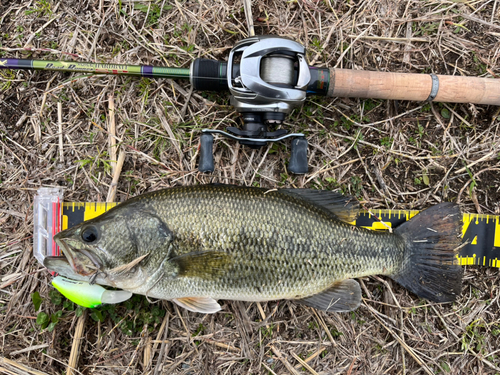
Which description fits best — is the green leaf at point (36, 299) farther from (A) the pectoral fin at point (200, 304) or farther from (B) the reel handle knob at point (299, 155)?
(B) the reel handle knob at point (299, 155)

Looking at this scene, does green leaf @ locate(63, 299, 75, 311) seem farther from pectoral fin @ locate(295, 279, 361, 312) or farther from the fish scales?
pectoral fin @ locate(295, 279, 361, 312)

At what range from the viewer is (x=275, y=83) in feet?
8.55

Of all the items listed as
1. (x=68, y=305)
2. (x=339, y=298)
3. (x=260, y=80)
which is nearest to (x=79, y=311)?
(x=68, y=305)

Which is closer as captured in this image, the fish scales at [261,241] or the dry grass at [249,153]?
the fish scales at [261,241]

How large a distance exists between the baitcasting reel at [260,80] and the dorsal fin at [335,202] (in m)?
0.57

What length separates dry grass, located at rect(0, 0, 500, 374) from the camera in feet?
10.1

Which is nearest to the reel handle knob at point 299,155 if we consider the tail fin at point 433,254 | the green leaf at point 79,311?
the tail fin at point 433,254

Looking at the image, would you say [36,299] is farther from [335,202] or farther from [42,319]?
[335,202]

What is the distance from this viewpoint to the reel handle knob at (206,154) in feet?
9.41

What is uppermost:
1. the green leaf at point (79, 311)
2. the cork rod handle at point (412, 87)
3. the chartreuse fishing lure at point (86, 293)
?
the cork rod handle at point (412, 87)

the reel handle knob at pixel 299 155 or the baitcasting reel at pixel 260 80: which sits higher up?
the baitcasting reel at pixel 260 80

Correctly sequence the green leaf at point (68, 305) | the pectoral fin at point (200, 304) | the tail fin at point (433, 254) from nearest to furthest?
1. the pectoral fin at point (200, 304)
2. the tail fin at point (433, 254)
3. the green leaf at point (68, 305)

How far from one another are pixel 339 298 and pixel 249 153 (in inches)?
61.2

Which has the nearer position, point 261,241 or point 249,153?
point 261,241
